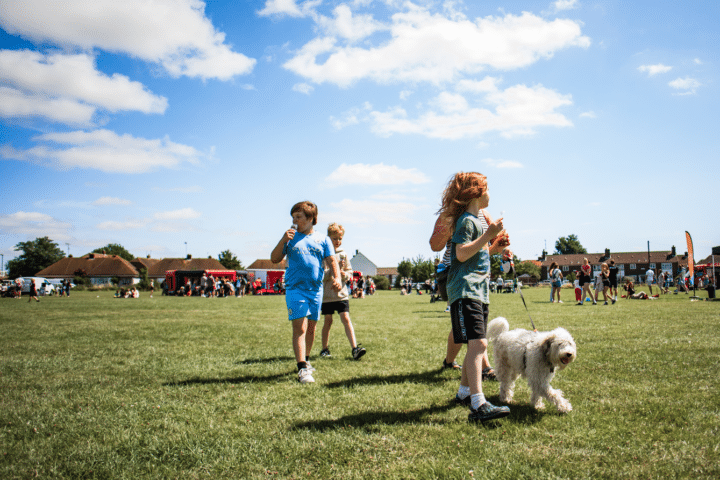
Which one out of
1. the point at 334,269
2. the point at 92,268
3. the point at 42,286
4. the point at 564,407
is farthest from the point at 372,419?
the point at 92,268

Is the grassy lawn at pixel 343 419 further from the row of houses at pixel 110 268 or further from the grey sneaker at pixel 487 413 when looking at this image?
the row of houses at pixel 110 268

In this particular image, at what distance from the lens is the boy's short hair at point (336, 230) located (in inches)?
251

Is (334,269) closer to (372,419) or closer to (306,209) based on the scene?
(306,209)

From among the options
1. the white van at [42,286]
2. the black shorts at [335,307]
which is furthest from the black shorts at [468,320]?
the white van at [42,286]

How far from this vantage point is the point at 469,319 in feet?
11.1


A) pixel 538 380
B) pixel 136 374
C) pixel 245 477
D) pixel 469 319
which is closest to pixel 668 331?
pixel 538 380

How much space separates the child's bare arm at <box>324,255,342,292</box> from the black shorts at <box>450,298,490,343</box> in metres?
2.12

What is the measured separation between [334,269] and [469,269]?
2.29 metres

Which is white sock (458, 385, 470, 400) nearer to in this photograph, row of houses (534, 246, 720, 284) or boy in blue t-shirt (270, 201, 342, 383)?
boy in blue t-shirt (270, 201, 342, 383)

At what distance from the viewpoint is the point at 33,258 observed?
92.9 metres

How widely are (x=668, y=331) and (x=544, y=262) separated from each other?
109 meters

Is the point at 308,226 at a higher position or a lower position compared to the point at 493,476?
higher

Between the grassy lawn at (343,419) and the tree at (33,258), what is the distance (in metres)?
108

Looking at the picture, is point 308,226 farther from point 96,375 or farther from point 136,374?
point 96,375
